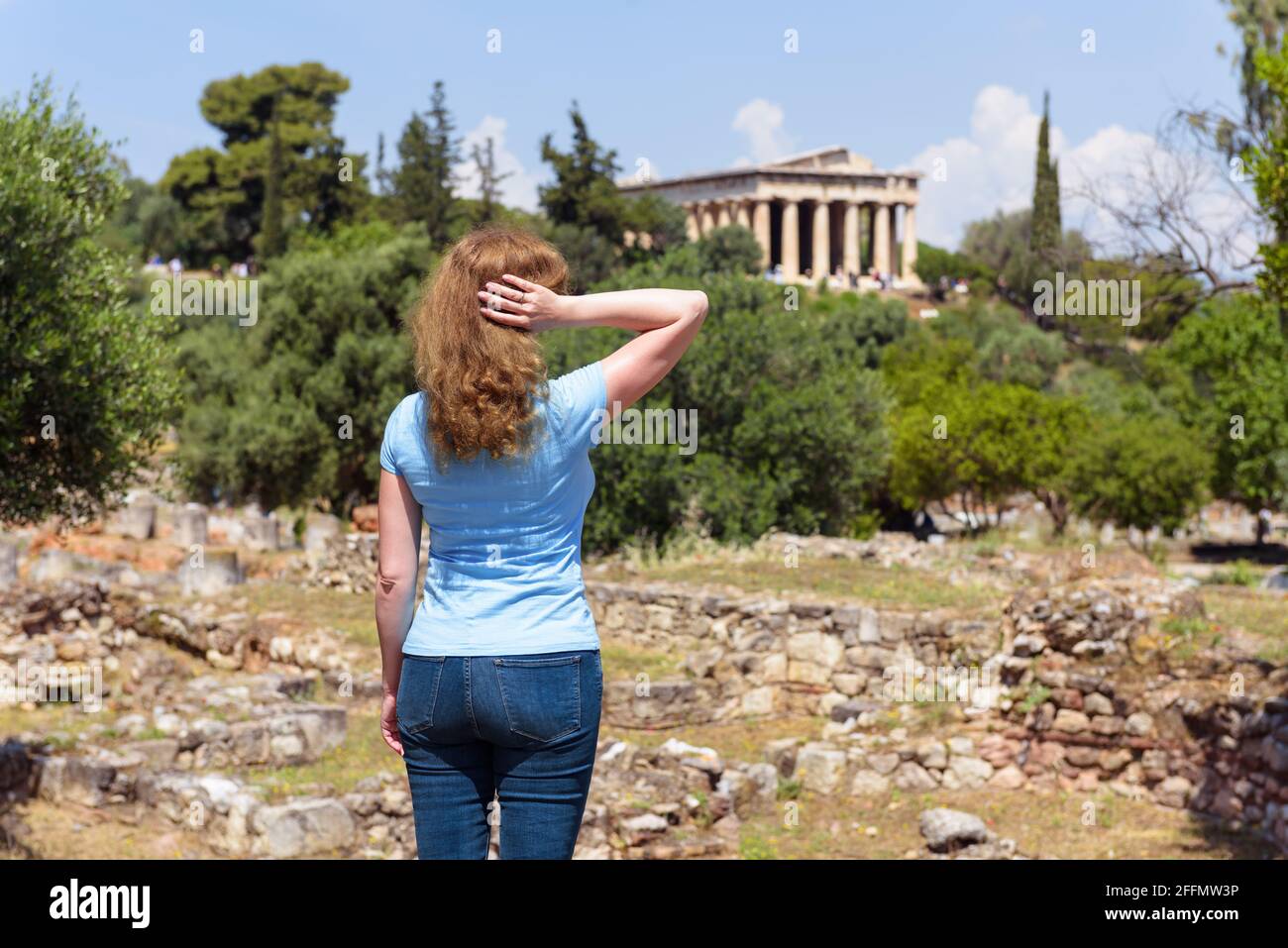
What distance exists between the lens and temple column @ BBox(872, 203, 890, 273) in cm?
9444

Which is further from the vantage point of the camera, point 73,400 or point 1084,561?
point 1084,561

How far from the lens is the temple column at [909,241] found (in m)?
93.0

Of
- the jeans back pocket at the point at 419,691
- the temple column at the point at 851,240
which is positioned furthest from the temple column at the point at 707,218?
the jeans back pocket at the point at 419,691

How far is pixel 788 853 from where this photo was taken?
9680 millimetres

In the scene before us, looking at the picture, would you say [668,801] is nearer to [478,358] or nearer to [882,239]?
[478,358]

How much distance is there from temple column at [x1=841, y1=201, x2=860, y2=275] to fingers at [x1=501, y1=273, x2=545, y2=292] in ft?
299

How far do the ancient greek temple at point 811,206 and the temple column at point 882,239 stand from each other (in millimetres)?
68

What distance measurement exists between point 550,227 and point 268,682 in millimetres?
41713

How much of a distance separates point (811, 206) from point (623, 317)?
9333 cm

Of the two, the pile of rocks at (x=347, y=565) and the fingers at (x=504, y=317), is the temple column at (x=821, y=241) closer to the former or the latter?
the pile of rocks at (x=347, y=565)

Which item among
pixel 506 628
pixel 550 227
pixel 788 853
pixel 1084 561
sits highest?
pixel 550 227

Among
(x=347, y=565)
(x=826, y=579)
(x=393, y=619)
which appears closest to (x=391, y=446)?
(x=393, y=619)
